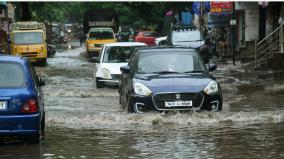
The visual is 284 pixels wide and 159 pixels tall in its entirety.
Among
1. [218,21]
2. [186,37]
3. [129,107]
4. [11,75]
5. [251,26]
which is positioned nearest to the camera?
[11,75]

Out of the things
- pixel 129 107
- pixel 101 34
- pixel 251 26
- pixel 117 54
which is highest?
pixel 117 54

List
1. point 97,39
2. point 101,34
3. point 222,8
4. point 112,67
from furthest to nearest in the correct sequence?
point 101,34, point 97,39, point 222,8, point 112,67

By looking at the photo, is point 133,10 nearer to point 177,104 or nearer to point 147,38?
point 147,38

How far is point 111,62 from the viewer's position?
22172 mm

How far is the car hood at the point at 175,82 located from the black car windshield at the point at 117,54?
27.2ft

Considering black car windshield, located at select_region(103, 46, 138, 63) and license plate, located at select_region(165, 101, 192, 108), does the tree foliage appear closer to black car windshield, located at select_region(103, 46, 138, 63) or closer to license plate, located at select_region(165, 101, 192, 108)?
black car windshield, located at select_region(103, 46, 138, 63)

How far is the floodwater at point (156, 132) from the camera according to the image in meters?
10.1

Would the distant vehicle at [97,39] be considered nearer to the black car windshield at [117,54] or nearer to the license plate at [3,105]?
the black car windshield at [117,54]

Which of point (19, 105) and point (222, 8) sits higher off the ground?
point (222, 8)

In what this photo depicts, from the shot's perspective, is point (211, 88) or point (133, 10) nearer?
point (211, 88)

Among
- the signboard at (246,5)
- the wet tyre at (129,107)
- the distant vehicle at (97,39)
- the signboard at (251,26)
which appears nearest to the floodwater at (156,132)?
the wet tyre at (129,107)

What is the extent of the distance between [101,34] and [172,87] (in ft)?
115

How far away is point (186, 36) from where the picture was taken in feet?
124

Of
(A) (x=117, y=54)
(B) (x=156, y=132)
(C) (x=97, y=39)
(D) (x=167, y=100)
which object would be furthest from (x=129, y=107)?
(C) (x=97, y=39)
